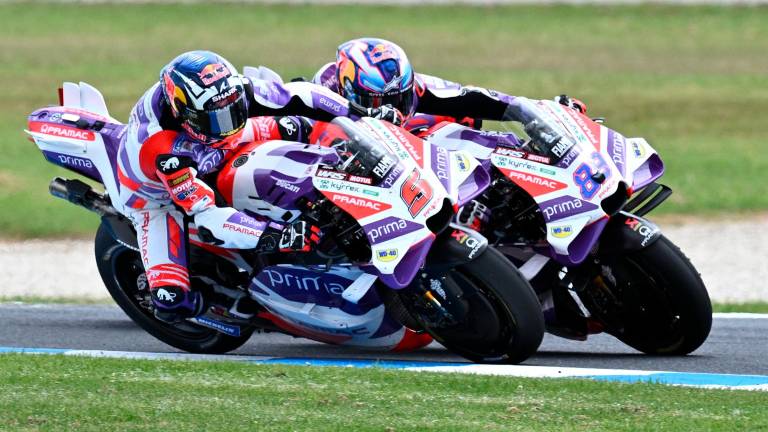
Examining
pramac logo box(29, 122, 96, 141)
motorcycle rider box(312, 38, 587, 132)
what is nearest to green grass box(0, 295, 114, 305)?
pramac logo box(29, 122, 96, 141)

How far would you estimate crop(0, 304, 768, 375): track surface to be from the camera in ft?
25.5

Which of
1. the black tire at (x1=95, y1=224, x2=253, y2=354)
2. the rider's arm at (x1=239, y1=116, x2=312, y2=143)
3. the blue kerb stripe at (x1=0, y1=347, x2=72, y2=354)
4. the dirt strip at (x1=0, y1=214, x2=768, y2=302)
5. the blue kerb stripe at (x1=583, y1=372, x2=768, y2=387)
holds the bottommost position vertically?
the dirt strip at (x1=0, y1=214, x2=768, y2=302)

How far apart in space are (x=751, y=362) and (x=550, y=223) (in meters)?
1.35

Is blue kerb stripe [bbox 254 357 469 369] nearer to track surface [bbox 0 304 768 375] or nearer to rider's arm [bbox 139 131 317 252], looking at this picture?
track surface [bbox 0 304 768 375]

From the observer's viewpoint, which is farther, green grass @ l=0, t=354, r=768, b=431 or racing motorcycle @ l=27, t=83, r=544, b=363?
racing motorcycle @ l=27, t=83, r=544, b=363

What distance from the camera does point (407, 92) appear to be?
27.0ft

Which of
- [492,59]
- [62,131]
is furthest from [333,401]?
[492,59]

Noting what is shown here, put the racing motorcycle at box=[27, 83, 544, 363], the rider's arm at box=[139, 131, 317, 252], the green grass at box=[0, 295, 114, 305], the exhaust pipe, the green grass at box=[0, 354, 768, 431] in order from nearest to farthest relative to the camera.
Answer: the green grass at box=[0, 354, 768, 431] → the racing motorcycle at box=[27, 83, 544, 363] → the rider's arm at box=[139, 131, 317, 252] → the exhaust pipe → the green grass at box=[0, 295, 114, 305]

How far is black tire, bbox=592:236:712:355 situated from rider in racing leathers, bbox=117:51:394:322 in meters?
1.50

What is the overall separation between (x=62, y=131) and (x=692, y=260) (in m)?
7.12

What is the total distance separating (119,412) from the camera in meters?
6.04

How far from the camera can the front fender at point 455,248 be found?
Answer: 279 inches

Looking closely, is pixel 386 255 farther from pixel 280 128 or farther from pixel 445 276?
pixel 280 128

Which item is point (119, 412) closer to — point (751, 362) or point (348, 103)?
point (348, 103)
